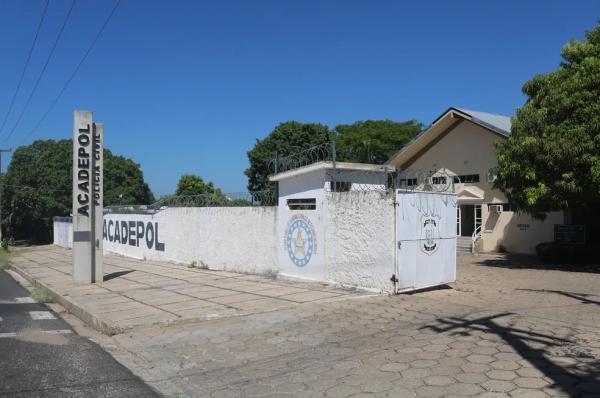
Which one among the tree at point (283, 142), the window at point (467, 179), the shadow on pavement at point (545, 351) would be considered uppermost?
the tree at point (283, 142)

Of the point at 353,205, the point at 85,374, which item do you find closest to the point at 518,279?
the point at 353,205

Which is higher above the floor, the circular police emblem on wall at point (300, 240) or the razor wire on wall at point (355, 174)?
the razor wire on wall at point (355, 174)

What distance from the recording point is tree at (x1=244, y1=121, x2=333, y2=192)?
4119cm

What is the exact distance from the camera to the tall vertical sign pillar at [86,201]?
13.7 meters

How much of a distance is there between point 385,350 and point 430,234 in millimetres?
4691

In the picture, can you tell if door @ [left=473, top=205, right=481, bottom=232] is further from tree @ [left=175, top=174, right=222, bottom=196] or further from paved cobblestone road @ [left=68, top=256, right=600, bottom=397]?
tree @ [left=175, top=174, right=222, bottom=196]

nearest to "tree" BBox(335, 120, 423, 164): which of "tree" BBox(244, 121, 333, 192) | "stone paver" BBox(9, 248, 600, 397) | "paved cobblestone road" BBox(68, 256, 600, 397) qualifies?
"tree" BBox(244, 121, 333, 192)

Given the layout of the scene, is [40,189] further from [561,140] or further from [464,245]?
[561,140]

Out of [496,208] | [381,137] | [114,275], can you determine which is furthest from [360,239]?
[381,137]

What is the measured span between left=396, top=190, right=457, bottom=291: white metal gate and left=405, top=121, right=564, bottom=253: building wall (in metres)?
13.3

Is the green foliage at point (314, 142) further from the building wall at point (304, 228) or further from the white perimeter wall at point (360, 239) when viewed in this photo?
the white perimeter wall at point (360, 239)

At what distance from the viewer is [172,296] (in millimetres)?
10859

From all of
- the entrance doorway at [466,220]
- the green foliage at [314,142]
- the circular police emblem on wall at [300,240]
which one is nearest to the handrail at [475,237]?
the entrance doorway at [466,220]

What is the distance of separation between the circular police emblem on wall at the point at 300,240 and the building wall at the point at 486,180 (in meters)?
13.5
